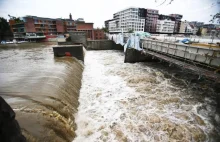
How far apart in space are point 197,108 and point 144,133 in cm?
399

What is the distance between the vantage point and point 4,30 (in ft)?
164

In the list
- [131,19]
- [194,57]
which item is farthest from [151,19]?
[194,57]

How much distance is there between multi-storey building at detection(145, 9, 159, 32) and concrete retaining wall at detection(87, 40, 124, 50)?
→ 1972 inches

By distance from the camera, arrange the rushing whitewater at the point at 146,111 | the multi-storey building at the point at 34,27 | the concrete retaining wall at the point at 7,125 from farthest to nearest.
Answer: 1. the multi-storey building at the point at 34,27
2. the rushing whitewater at the point at 146,111
3. the concrete retaining wall at the point at 7,125

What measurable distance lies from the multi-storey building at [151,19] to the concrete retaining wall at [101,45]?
164 ft

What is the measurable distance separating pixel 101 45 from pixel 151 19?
54964 mm

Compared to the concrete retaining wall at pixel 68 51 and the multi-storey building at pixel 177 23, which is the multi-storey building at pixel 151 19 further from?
the concrete retaining wall at pixel 68 51

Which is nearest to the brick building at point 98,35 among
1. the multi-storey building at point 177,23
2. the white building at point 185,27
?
the multi-storey building at point 177,23

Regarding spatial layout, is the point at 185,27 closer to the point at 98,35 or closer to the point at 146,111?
the point at 98,35

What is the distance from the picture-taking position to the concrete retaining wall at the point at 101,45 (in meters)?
30.7

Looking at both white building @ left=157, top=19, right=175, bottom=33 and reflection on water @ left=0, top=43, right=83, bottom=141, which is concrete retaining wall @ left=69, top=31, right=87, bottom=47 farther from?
white building @ left=157, top=19, right=175, bottom=33

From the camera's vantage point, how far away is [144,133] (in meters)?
5.44

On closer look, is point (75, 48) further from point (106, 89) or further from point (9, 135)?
point (9, 135)

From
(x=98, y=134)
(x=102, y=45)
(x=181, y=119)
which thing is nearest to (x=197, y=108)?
(x=181, y=119)
